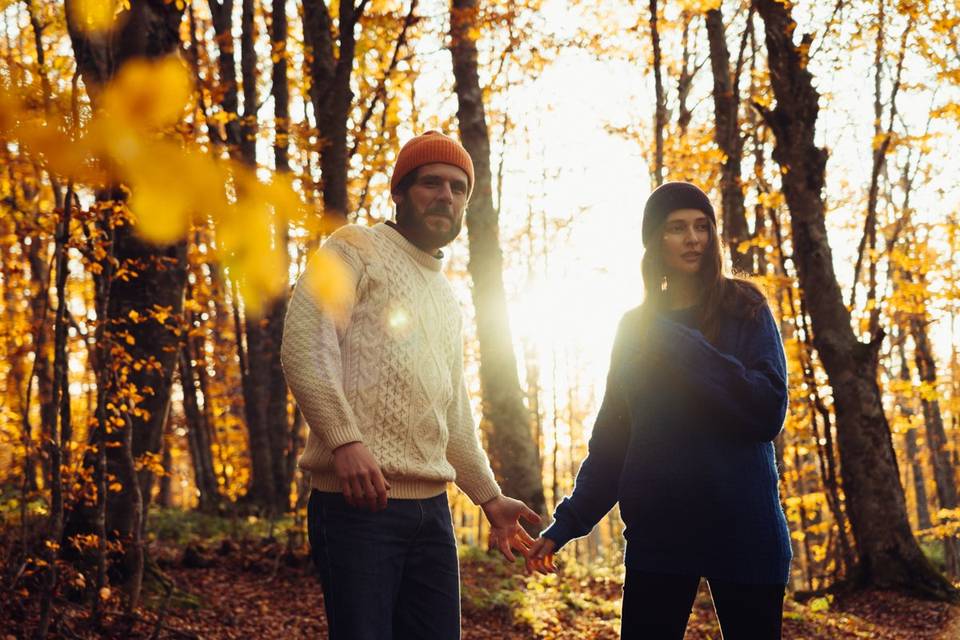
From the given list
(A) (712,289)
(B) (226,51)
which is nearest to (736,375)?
(A) (712,289)

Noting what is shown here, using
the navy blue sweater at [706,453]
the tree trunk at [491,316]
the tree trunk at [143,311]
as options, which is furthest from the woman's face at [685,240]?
the tree trunk at [491,316]

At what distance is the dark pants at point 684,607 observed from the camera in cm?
237

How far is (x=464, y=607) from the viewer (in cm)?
706

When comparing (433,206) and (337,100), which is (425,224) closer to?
(433,206)

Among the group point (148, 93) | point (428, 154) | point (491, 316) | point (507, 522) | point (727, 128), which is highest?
point (727, 128)

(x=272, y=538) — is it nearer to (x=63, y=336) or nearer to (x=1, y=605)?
(x=1, y=605)

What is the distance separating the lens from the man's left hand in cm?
278

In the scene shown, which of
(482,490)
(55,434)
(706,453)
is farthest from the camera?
(55,434)

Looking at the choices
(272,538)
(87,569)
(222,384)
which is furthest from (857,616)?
(222,384)

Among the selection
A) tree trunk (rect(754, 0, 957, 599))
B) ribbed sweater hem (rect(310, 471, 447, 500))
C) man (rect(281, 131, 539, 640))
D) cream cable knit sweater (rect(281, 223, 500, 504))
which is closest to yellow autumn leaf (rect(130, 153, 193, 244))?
man (rect(281, 131, 539, 640))

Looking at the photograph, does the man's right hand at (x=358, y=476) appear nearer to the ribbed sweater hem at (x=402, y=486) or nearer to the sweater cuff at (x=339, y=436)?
the sweater cuff at (x=339, y=436)

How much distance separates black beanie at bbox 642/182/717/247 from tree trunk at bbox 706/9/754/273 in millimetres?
7163

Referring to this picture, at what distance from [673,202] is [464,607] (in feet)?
17.3

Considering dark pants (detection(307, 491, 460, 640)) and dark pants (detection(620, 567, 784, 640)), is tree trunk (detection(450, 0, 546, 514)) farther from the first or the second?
dark pants (detection(307, 491, 460, 640))
